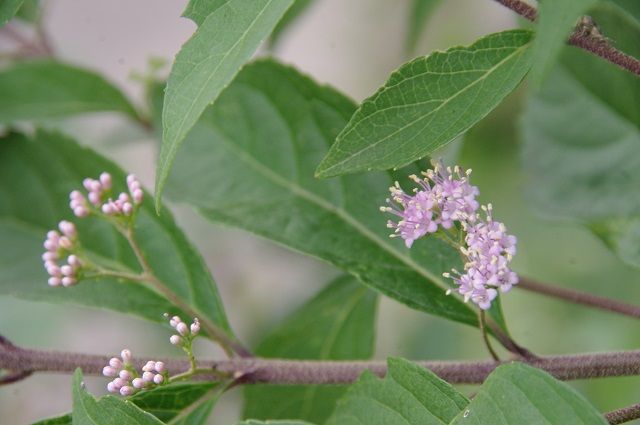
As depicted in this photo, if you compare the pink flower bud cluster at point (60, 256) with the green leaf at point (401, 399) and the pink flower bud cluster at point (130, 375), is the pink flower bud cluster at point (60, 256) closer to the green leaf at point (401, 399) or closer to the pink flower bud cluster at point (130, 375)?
the pink flower bud cluster at point (130, 375)

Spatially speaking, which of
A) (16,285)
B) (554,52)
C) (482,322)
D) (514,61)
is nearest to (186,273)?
(16,285)

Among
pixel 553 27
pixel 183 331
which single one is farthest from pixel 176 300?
pixel 553 27

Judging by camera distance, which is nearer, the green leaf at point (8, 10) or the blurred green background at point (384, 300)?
the green leaf at point (8, 10)

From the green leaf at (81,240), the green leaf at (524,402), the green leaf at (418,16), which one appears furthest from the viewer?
the green leaf at (418,16)

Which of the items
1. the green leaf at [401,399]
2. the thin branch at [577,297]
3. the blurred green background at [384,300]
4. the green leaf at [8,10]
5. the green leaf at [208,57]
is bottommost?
the blurred green background at [384,300]

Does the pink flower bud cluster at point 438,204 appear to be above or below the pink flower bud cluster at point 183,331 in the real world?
above

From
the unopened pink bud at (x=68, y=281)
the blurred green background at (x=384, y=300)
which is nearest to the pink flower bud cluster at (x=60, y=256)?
the unopened pink bud at (x=68, y=281)

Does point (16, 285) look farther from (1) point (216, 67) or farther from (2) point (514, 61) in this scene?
(2) point (514, 61)
